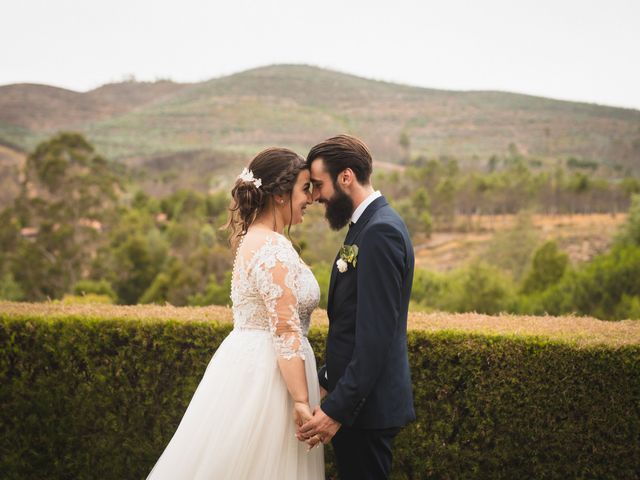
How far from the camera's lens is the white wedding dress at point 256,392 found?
295 cm

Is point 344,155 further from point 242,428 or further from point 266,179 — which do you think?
point 242,428

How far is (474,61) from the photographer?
10506 centimetres

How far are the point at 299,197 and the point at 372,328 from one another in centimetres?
88

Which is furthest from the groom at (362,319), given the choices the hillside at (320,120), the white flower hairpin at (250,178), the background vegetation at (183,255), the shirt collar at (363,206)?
the hillside at (320,120)

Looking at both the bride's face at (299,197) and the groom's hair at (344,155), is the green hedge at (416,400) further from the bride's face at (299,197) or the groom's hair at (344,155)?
the groom's hair at (344,155)

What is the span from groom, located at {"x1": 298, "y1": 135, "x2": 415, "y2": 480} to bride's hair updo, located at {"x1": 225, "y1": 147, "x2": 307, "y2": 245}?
124 mm

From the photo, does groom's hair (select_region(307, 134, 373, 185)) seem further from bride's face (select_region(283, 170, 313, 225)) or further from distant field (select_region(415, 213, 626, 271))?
distant field (select_region(415, 213, 626, 271))

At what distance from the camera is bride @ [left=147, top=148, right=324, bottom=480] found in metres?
2.96

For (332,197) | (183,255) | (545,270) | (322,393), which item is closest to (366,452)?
(322,393)

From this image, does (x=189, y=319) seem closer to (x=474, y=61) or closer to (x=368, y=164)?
(x=368, y=164)

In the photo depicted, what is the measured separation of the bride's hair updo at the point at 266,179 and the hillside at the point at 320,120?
68.5 m

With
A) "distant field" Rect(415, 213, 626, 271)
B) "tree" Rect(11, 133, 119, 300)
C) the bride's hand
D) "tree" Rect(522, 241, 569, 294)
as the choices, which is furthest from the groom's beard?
"distant field" Rect(415, 213, 626, 271)

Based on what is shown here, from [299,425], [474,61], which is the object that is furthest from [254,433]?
[474,61]

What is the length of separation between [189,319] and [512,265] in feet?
106
